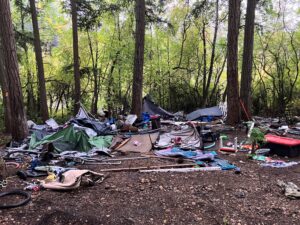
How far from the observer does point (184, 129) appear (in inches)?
247

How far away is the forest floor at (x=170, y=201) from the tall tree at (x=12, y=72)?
2550 millimetres

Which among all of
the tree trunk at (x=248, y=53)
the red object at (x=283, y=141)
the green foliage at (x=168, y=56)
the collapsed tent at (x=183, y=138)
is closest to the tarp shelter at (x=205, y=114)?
the tree trunk at (x=248, y=53)

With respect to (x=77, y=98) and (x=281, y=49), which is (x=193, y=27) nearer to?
(x=281, y=49)

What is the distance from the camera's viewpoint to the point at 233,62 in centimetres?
696

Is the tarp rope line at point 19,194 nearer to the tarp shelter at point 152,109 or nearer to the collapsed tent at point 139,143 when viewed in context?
the collapsed tent at point 139,143

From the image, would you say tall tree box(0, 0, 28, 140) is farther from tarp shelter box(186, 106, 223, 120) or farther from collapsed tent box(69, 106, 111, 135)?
tarp shelter box(186, 106, 223, 120)

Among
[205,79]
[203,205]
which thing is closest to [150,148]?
[203,205]

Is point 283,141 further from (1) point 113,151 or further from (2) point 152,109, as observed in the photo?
(2) point 152,109

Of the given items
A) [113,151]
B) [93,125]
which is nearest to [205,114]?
[93,125]

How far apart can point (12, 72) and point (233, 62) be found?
17.5 ft

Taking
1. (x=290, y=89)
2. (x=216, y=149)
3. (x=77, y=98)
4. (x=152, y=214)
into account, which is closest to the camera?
(x=152, y=214)

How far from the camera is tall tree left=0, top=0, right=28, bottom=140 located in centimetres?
540

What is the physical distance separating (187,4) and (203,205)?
11315 millimetres

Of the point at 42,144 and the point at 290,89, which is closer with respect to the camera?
the point at 42,144
